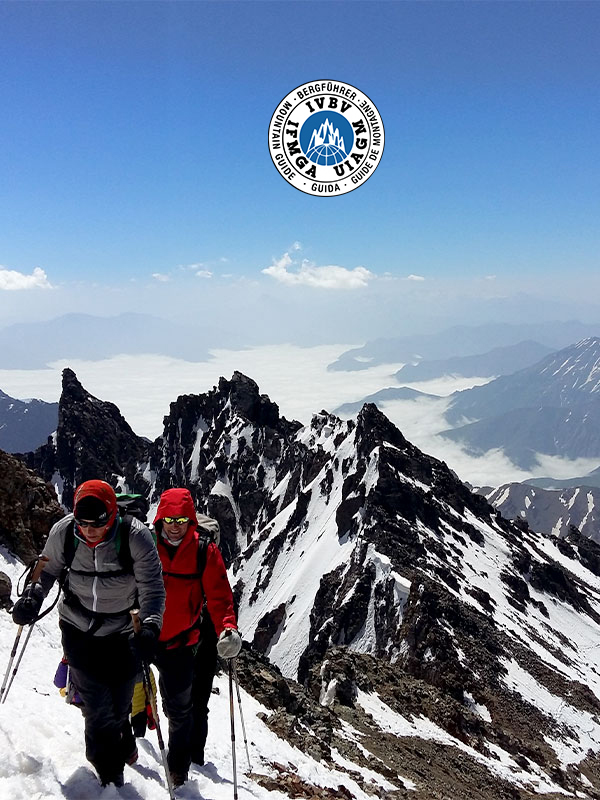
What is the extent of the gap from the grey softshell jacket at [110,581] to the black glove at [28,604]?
16cm

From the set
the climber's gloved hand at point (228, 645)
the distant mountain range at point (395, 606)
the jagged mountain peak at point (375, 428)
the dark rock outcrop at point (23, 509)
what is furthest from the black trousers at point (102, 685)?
the jagged mountain peak at point (375, 428)

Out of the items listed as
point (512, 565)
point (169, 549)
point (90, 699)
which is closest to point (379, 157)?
point (169, 549)

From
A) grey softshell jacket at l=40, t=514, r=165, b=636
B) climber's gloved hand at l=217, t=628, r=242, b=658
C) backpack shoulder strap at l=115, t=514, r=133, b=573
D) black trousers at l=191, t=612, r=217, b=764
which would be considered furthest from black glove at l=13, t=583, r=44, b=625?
black trousers at l=191, t=612, r=217, b=764

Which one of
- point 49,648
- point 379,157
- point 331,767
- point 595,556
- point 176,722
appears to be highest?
point 379,157

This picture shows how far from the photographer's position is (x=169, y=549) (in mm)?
8523

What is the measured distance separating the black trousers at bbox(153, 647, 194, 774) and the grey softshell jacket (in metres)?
1.45

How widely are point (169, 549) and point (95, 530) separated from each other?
1.78m

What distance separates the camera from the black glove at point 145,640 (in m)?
7.07

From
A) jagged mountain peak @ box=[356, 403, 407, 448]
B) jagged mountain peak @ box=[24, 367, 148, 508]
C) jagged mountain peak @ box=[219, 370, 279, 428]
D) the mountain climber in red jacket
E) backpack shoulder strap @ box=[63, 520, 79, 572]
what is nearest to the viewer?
backpack shoulder strap @ box=[63, 520, 79, 572]

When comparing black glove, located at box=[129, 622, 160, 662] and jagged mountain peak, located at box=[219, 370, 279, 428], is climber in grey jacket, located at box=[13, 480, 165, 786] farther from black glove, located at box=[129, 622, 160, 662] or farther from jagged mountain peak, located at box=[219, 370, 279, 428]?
jagged mountain peak, located at box=[219, 370, 279, 428]

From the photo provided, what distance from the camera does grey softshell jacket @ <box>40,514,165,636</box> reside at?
7137mm

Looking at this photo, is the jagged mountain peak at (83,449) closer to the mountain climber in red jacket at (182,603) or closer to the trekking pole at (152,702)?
the mountain climber in red jacket at (182,603)

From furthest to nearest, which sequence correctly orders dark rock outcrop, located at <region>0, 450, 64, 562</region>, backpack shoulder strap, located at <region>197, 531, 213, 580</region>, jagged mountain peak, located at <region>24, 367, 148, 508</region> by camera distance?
jagged mountain peak, located at <region>24, 367, 148, 508</region> → dark rock outcrop, located at <region>0, 450, 64, 562</region> → backpack shoulder strap, located at <region>197, 531, 213, 580</region>

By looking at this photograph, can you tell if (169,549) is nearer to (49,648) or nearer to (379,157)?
(49,648)
